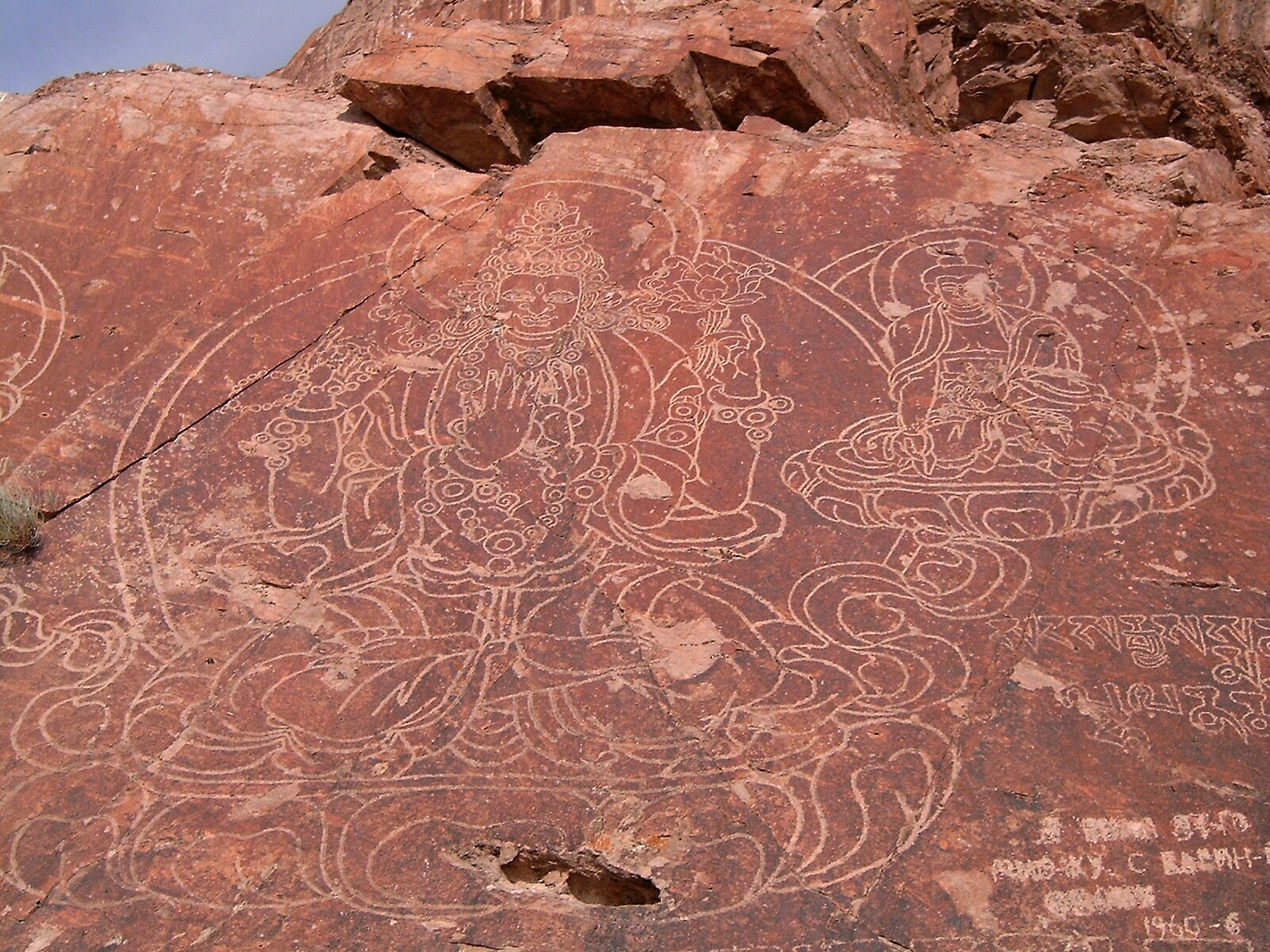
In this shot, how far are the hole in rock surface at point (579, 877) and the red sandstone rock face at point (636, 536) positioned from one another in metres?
0.01

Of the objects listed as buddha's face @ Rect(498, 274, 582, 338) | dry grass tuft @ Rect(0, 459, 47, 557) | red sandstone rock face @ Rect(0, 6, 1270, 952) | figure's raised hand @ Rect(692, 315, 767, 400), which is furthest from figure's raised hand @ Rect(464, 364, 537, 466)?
dry grass tuft @ Rect(0, 459, 47, 557)

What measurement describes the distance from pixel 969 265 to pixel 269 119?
3.50 metres

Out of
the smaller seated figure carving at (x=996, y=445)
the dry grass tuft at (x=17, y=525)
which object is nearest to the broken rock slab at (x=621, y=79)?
the smaller seated figure carving at (x=996, y=445)

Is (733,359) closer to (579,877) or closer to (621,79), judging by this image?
(621,79)

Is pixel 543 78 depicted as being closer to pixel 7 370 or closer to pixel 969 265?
pixel 969 265

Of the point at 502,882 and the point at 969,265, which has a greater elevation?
the point at 969,265

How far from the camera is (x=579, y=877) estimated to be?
123 inches

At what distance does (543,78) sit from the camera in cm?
566

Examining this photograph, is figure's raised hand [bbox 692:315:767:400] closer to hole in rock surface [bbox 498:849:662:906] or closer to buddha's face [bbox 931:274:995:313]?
buddha's face [bbox 931:274:995:313]

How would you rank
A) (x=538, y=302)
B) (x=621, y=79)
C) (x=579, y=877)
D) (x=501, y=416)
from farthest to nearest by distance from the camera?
(x=621, y=79), (x=538, y=302), (x=501, y=416), (x=579, y=877)

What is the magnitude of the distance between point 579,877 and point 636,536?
1.22m

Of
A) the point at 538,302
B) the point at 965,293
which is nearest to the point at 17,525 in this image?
the point at 538,302

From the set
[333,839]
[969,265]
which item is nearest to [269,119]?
[969,265]

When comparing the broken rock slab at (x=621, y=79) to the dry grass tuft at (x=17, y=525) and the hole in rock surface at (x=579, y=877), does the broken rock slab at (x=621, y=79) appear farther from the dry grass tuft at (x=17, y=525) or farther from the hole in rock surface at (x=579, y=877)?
the hole in rock surface at (x=579, y=877)
